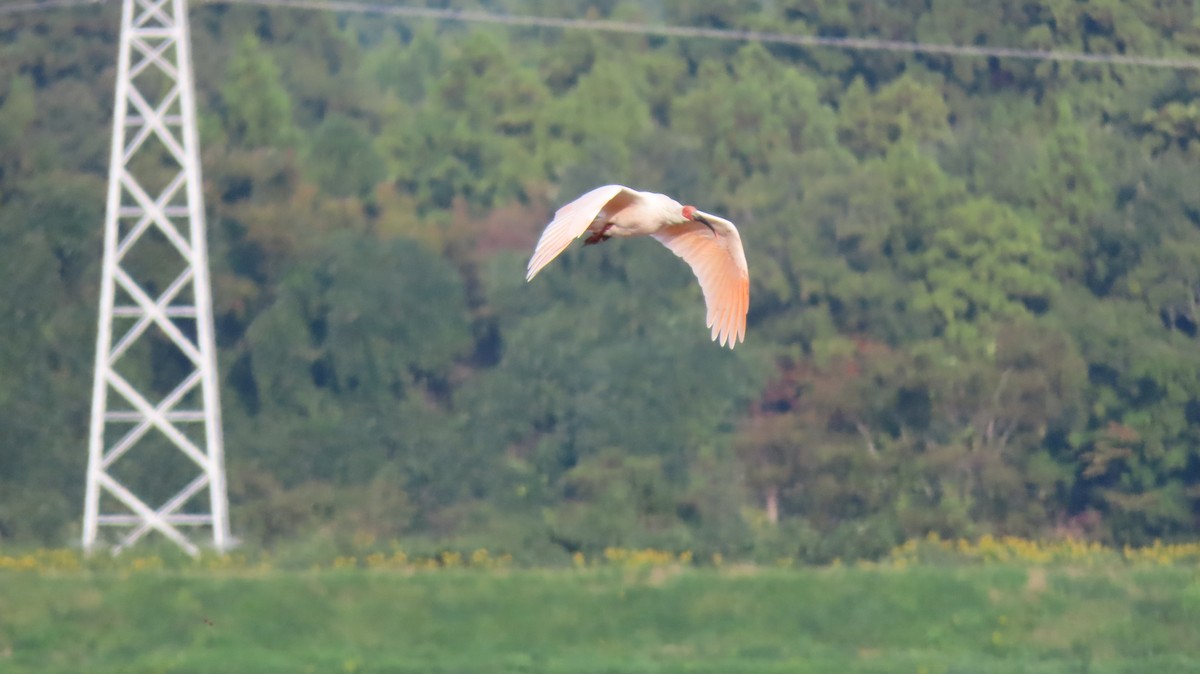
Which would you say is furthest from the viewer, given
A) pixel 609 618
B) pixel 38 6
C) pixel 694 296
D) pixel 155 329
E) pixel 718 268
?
pixel 38 6

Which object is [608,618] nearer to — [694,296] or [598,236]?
[598,236]

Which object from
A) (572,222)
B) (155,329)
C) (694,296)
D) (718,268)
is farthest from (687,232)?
(694,296)

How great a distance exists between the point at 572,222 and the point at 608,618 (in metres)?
8.55

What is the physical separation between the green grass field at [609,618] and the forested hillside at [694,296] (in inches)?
196

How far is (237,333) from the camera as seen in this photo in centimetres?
2928

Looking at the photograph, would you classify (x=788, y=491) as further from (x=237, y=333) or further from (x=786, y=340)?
(x=237, y=333)

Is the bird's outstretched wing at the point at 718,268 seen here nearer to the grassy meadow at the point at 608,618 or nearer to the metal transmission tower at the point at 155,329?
the grassy meadow at the point at 608,618

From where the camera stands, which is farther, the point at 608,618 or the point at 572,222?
the point at 608,618

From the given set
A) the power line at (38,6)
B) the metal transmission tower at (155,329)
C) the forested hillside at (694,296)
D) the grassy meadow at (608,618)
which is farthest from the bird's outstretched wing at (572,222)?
the power line at (38,6)

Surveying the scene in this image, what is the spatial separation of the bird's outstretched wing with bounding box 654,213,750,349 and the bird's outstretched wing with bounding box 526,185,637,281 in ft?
2.69

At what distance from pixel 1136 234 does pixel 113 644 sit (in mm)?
16476

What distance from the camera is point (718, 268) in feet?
28.9

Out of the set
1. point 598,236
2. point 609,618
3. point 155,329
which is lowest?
point 609,618

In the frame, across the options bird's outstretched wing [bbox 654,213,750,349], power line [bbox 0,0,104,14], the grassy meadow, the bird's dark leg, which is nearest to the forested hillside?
power line [bbox 0,0,104,14]
